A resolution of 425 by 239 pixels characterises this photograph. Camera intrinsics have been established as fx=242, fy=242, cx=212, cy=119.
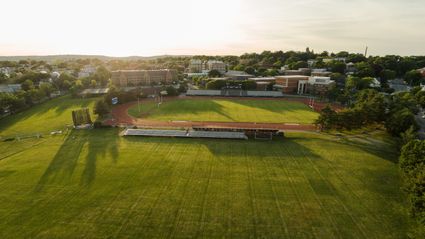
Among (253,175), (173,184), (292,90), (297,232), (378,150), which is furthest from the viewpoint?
(292,90)

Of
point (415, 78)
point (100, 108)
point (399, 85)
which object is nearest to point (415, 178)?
point (100, 108)

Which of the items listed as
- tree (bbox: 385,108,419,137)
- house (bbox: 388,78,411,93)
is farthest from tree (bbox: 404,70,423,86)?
tree (bbox: 385,108,419,137)

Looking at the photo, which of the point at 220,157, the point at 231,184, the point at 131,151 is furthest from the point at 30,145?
the point at 231,184

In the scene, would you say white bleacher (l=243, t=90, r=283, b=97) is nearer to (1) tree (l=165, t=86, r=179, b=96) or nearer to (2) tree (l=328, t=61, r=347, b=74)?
(1) tree (l=165, t=86, r=179, b=96)

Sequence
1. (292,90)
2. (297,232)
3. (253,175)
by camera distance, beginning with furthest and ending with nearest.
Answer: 1. (292,90)
2. (253,175)
3. (297,232)

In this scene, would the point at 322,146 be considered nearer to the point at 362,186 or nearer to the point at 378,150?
the point at 378,150

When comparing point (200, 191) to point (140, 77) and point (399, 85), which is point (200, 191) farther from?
point (399, 85)
